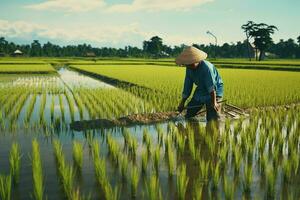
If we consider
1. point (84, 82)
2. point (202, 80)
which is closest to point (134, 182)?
point (202, 80)

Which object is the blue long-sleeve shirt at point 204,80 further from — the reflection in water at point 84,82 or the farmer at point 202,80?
the reflection in water at point 84,82

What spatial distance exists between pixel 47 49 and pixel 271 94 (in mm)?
65798

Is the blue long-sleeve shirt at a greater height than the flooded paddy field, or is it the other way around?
the blue long-sleeve shirt

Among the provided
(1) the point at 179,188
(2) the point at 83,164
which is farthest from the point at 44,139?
(1) the point at 179,188

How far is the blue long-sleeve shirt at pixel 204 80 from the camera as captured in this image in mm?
4965

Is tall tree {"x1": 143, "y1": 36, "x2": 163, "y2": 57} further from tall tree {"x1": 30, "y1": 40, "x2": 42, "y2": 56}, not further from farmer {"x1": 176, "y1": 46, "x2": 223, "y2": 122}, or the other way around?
farmer {"x1": 176, "y1": 46, "x2": 223, "y2": 122}

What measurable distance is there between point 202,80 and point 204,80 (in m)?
0.09

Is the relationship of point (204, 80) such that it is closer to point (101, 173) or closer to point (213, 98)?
point (213, 98)

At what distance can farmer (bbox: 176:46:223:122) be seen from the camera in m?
4.93

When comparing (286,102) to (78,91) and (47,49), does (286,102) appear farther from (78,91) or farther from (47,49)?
(47,49)

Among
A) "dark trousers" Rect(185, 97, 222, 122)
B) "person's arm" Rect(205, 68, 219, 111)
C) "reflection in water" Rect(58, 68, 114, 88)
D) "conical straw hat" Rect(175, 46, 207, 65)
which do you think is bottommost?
"reflection in water" Rect(58, 68, 114, 88)

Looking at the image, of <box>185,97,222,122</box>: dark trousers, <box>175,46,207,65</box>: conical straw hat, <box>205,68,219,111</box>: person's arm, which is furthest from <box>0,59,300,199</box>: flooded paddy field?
<box>175,46,207,65</box>: conical straw hat

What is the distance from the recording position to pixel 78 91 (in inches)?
432

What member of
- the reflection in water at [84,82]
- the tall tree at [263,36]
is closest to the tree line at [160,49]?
the tall tree at [263,36]
